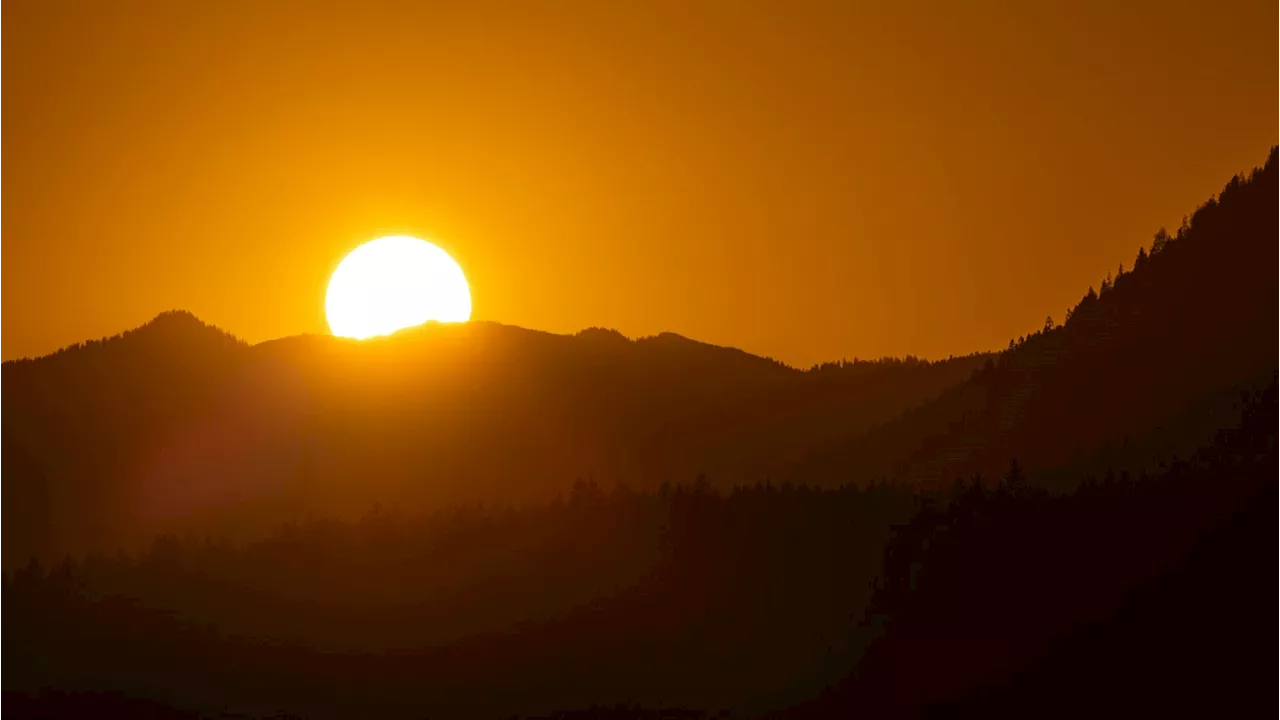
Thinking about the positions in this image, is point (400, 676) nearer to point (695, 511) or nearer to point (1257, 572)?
point (695, 511)

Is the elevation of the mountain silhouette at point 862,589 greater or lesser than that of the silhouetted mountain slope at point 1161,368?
lesser

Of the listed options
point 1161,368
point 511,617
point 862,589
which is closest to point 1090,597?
point 862,589

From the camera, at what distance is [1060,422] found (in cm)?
18612

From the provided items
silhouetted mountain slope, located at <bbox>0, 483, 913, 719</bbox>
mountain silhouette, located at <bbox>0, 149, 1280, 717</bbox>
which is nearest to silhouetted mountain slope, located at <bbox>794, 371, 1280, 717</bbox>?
mountain silhouette, located at <bbox>0, 149, 1280, 717</bbox>

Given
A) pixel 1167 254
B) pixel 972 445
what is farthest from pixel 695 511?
pixel 1167 254

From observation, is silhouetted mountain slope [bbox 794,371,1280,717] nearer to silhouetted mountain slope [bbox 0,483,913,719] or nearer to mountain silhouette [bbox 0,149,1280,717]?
mountain silhouette [bbox 0,149,1280,717]

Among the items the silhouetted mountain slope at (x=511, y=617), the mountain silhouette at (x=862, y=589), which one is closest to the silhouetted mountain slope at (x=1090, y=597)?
the mountain silhouette at (x=862, y=589)

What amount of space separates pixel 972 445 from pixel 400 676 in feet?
197

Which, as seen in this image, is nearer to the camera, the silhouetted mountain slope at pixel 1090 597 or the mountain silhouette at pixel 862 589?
the silhouetted mountain slope at pixel 1090 597

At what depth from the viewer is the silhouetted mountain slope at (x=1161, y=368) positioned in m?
164

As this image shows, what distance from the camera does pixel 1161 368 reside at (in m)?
180

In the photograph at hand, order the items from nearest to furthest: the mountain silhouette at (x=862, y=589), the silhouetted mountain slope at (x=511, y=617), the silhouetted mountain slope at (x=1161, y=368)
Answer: the mountain silhouette at (x=862, y=589), the silhouetted mountain slope at (x=1161, y=368), the silhouetted mountain slope at (x=511, y=617)

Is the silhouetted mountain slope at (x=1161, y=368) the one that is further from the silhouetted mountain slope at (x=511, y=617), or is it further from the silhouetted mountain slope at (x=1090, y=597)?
the silhouetted mountain slope at (x=511, y=617)

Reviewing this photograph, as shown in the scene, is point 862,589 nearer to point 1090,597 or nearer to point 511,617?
point 1090,597
